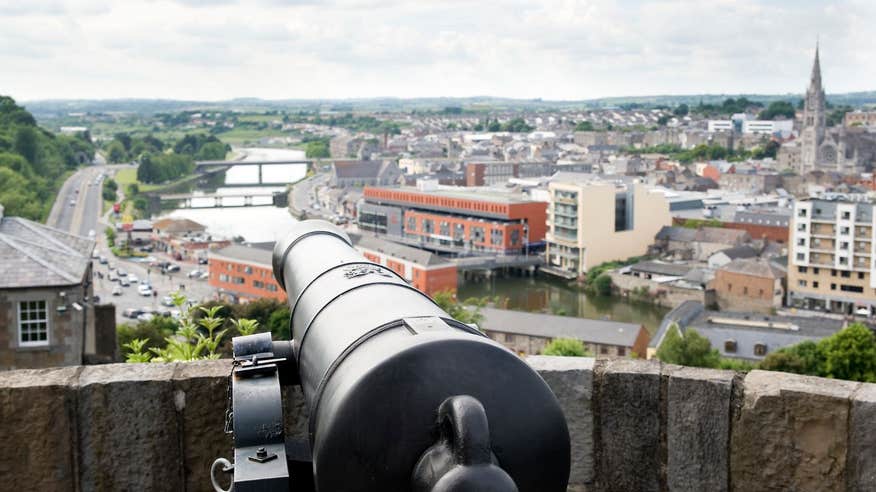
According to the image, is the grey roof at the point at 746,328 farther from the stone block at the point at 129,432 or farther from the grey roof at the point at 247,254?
the stone block at the point at 129,432

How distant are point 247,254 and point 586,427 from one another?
3281 centimetres

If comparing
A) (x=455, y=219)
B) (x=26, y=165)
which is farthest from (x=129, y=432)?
(x=26, y=165)

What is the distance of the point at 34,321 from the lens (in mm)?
8703

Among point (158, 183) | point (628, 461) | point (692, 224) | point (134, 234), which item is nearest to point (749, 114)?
point (158, 183)

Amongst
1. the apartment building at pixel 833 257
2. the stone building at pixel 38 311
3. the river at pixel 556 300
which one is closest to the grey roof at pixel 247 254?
the river at pixel 556 300

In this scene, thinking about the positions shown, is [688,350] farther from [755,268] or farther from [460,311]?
[755,268]

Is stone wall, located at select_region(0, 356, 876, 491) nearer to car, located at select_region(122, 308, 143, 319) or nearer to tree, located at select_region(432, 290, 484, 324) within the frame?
tree, located at select_region(432, 290, 484, 324)

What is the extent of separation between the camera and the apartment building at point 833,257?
3512 cm

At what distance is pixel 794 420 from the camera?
8.00 ft

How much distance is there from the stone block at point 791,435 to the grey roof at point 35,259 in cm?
708

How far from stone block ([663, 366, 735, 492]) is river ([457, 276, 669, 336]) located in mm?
30123

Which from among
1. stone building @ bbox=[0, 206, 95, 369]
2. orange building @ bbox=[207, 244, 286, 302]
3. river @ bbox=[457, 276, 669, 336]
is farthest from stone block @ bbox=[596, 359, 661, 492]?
orange building @ bbox=[207, 244, 286, 302]

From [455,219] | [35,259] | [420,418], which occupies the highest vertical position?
[420,418]

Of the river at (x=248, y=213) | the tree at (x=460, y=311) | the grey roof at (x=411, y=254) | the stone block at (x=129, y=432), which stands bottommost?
the river at (x=248, y=213)
